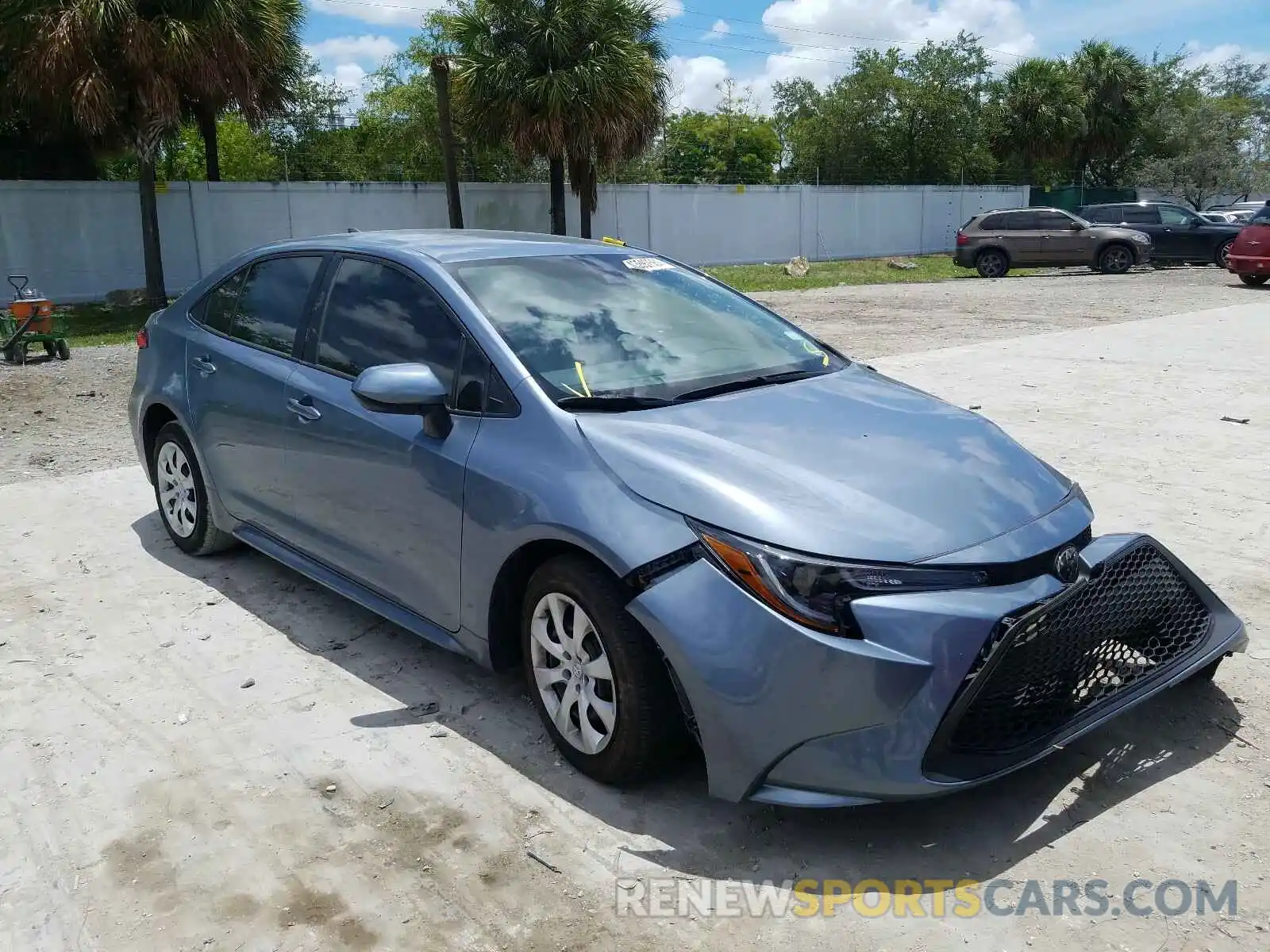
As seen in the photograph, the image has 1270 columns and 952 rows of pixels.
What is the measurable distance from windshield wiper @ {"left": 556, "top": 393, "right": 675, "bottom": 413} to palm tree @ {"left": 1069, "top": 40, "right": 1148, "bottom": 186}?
46.1 m

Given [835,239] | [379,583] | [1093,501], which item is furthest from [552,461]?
[835,239]

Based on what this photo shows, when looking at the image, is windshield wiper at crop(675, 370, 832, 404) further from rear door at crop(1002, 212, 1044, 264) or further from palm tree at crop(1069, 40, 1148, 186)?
palm tree at crop(1069, 40, 1148, 186)

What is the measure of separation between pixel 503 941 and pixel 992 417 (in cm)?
655

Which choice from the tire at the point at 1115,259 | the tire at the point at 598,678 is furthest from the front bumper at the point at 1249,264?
the tire at the point at 598,678

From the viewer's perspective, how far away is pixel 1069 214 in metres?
26.8

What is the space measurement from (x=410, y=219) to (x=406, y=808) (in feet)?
76.3

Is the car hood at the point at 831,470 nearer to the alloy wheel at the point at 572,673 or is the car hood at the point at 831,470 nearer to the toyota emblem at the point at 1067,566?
the toyota emblem at the point at 1067,566

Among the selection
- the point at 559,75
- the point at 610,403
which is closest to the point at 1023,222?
the point at 559,75

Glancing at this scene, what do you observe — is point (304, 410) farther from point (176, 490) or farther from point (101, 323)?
point (101, 323)

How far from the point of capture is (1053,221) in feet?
87.6

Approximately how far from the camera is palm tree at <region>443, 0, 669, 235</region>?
2236 cm

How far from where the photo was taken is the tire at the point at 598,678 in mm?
2938

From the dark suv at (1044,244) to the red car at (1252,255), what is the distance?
16.1 feet

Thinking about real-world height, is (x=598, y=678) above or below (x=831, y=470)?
below
